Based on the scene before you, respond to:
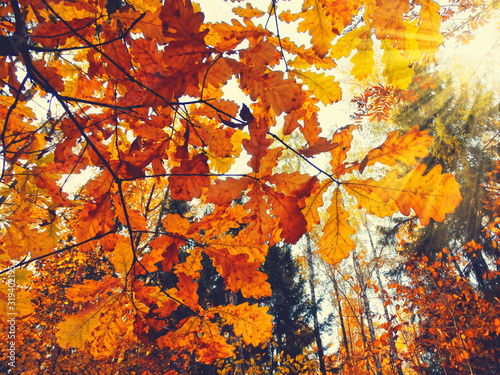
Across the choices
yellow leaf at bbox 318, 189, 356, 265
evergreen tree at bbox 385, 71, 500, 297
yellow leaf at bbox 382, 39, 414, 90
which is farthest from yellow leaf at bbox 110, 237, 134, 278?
evergreen tree at bbox 385, 71, 500, 297

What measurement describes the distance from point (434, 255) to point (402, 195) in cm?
829

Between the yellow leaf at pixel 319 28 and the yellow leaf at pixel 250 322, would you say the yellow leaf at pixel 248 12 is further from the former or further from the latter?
the yellow leaf at pixel 250 322

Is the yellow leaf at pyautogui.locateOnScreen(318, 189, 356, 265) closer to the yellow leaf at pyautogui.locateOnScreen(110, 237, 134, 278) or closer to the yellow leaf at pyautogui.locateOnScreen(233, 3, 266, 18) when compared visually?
the yellow leaf at pyautogui.locateOnScreen(233, 3, 266, 18)

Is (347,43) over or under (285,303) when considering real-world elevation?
under

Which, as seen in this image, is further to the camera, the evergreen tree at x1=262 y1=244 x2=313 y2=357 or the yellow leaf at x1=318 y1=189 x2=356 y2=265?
the evergreen tree at x1=262 y1=244 x2=313 y2=357

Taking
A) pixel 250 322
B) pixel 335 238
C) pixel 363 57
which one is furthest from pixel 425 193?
pixel 250 322

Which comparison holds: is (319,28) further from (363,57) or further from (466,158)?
(466,158)

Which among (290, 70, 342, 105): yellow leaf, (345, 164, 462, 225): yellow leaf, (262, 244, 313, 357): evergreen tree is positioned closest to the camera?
(345, 164, 462, 225): yellow leaf

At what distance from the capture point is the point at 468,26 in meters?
2.65

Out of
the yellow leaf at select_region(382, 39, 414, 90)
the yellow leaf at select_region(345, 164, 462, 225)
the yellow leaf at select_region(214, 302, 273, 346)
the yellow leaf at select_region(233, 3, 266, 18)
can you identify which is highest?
the yellow leaf at select_region(233, 3, 266, 18)

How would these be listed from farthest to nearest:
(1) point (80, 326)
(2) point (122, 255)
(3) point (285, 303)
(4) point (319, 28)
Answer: (3) point (285, 303) < (2) point (122, 255) < (1) point (80, 326) < (4) point (319, 28)

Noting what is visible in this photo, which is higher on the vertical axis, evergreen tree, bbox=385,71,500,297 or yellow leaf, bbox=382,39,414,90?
evergreen tree, bbox=385,71,500,297

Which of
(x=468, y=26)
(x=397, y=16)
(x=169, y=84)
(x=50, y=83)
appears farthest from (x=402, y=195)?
(x=468, y=26)

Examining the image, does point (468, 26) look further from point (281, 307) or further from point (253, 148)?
point (281, 307)
